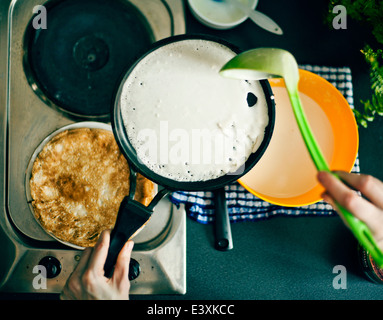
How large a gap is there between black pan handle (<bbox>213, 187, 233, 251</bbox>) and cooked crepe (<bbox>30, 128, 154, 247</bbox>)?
14cm

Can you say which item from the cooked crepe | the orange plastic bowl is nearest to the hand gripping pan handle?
the cooked crepe

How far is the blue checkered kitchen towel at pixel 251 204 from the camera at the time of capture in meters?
0.73

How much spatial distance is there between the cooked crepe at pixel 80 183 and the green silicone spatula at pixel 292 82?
31 cm

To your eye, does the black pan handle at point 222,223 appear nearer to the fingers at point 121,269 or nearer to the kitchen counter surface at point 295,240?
the kitchen counter surface at point 295,240

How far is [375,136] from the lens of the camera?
32.3 inches

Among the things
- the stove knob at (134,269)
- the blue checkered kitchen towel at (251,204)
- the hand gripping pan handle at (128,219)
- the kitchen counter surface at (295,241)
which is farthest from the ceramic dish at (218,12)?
the stove knob at (134,269)

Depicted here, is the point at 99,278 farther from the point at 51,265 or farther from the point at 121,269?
the point at 51,265

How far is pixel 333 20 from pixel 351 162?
33 cm

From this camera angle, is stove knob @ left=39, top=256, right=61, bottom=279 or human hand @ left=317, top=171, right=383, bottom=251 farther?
stove knob @ left=39, top=256, right=61, bottom=279

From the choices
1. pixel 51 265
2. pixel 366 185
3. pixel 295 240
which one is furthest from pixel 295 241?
pixel 51 265

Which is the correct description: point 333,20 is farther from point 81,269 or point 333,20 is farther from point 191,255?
point 81,269

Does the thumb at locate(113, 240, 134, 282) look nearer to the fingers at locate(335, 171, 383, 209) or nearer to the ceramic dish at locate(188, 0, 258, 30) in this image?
the fingers at locate(335, 171, 383, 209)

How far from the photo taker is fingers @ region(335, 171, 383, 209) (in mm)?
506

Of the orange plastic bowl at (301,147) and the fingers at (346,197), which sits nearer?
the fingers at (346,197)
